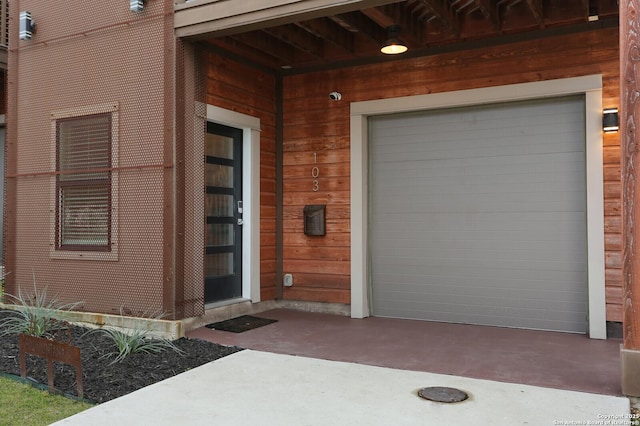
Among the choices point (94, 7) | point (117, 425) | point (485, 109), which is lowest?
point (117, 425)

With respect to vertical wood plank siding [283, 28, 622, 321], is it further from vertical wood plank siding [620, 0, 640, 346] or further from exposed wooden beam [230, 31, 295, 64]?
vertical wood plank siding [620, 0, 640, 346]

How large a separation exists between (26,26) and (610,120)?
20.1ft

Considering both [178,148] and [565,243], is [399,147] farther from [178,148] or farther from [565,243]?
[178,148]

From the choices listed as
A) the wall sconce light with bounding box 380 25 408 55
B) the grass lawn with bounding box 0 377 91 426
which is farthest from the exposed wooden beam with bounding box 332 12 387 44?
the grass lawn with bounding box 0 377 91 426

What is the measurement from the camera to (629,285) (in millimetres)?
3338

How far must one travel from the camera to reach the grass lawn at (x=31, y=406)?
319 cm

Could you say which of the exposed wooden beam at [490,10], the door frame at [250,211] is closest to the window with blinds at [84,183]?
the door frame at [250,211]

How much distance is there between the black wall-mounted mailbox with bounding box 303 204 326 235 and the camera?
6.41 m

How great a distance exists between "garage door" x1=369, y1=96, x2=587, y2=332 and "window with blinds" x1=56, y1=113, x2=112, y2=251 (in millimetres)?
2912

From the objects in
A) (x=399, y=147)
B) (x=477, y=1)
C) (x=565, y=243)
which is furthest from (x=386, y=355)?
(x=477, y=1)

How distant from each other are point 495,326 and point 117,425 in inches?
154

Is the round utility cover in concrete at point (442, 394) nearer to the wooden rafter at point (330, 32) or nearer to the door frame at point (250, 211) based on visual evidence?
the door frame at point (250, 211)

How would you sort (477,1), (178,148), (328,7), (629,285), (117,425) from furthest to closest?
(178,148)
(477,1)
(328,7)
(629,285)
(117,425)

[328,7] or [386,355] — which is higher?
[328,7]
